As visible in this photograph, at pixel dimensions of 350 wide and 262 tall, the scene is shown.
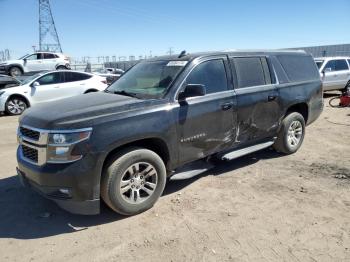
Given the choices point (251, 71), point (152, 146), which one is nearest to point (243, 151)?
point (251, 71)

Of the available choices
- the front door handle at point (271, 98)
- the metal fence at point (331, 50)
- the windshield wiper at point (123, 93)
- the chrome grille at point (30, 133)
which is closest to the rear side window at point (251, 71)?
the front door handle at point (271, 98)

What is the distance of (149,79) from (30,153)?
185cm

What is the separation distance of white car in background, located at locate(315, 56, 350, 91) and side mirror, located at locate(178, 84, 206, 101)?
11.8 metres

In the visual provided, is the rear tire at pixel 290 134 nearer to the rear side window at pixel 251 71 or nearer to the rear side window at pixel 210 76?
the rear side window at pixel 251 71

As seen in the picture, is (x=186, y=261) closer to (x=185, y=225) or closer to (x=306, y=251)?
(x=185, y=225)

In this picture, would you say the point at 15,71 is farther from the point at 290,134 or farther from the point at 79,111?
the point at 79,111

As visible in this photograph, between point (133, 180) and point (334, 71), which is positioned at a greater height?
point (334, 71)

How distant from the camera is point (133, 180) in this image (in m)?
4.06

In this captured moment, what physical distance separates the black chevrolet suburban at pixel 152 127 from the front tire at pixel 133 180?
12 mm

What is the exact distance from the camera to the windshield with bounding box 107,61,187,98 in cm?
448

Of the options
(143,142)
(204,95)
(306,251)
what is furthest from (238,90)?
(306,251)

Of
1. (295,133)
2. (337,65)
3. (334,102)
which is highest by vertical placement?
(337,65)

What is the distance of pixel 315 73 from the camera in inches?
263

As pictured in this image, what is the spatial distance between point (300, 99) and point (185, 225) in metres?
3.53
